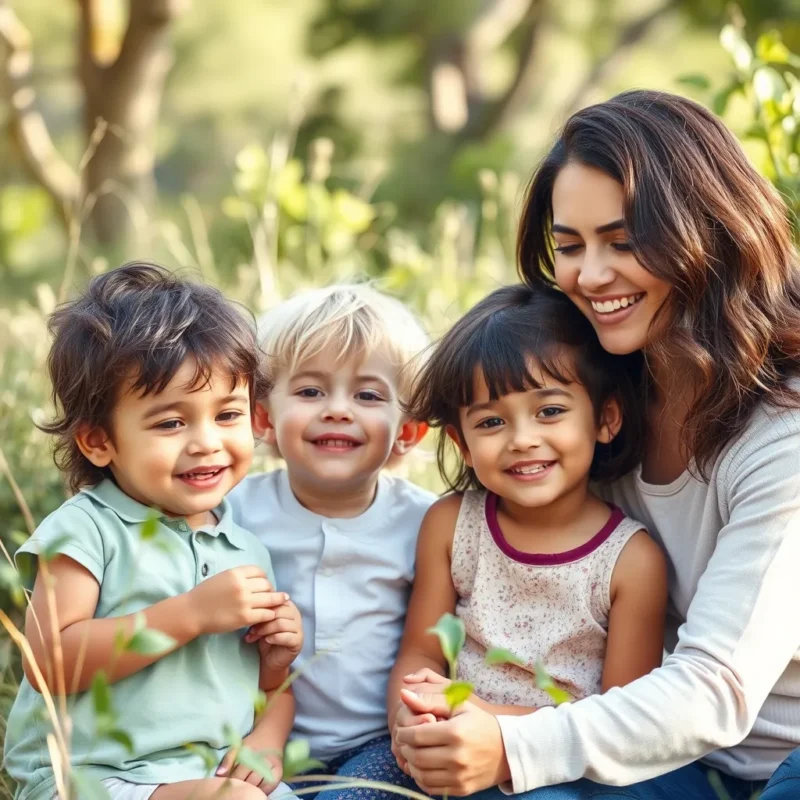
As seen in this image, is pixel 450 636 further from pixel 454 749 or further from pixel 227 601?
pixel 227 601

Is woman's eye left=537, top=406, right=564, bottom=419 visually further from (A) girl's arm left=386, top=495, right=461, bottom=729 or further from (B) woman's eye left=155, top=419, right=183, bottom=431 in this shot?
(B) woman's eye left=155, top=419, right=183, bottom=431

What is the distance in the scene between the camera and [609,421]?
2.38 metres

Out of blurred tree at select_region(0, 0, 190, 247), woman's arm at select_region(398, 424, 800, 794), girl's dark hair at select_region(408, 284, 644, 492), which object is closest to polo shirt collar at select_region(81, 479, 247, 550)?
girl's dark hair at select_region(408, 284, 644, 492)

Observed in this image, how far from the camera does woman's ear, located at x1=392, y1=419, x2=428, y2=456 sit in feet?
8.58

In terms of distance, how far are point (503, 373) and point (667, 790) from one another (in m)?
0.79

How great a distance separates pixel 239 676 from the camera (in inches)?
87.4

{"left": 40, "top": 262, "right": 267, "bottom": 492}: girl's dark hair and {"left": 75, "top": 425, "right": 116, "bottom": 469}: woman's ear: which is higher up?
{"left": 40, "top": 262, "right": 267, "bottom": 492}: girl's dark hair

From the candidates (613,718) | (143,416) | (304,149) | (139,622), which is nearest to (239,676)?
(143,416)

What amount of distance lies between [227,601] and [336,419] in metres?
0.50

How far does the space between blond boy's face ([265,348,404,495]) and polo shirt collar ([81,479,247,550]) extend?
211 mm

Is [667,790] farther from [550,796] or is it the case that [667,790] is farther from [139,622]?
[139,622]

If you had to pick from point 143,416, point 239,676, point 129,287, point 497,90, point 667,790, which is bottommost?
point 667,790

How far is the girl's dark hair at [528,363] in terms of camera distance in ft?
7.50

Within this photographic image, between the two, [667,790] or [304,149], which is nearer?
[667,790]
